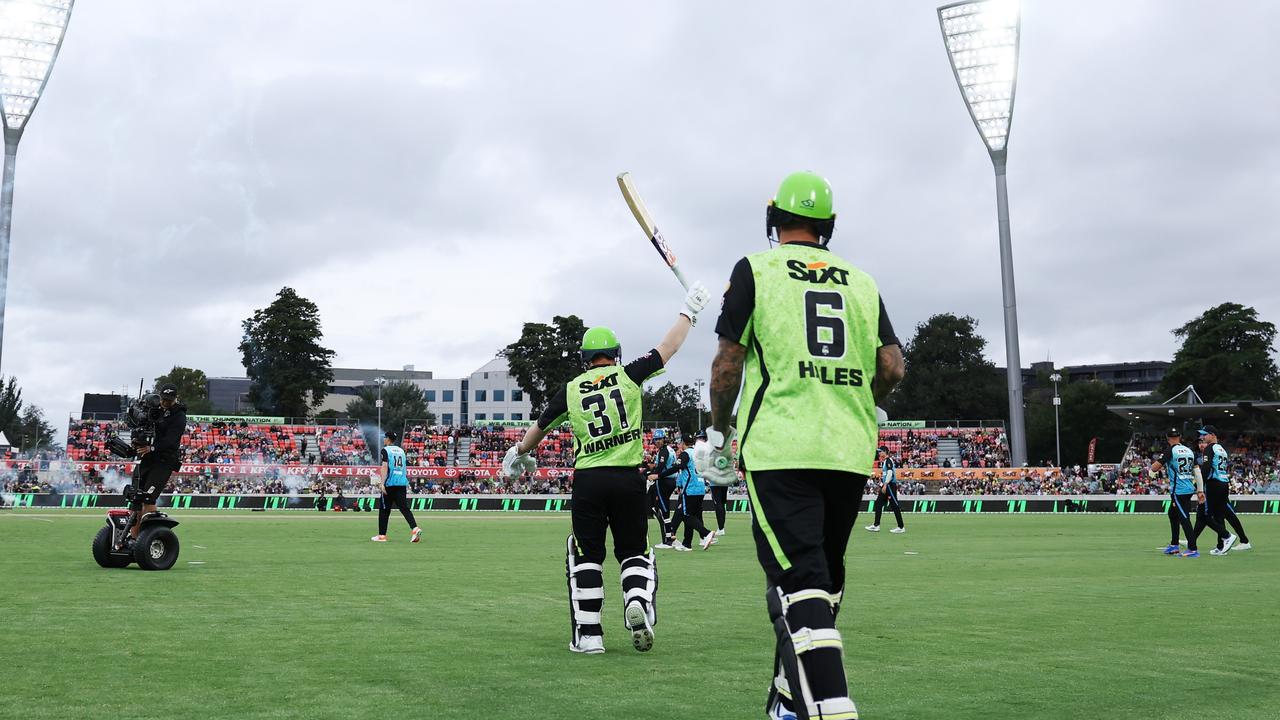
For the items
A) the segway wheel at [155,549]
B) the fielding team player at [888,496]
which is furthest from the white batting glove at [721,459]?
the fielding team player at [888,496]

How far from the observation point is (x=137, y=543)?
40.4ft

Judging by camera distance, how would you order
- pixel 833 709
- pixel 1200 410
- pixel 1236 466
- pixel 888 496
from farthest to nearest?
pixel 1200 410
pixel 1236 466
pixel 888 496
pixel 833 709

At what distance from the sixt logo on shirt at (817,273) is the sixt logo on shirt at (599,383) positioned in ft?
10.9

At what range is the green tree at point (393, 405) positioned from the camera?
108m

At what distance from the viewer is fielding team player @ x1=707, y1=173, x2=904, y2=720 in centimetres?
389

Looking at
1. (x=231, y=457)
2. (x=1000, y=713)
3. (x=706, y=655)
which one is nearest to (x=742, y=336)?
(x=1000, y=713)

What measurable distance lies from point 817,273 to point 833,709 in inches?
66.6

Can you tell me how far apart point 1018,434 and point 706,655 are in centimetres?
4873

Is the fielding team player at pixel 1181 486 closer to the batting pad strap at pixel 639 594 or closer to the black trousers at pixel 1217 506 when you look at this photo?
the black trousers at pixel 1217 506

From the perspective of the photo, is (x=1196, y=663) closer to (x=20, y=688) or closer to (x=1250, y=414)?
(x=20, y=688)

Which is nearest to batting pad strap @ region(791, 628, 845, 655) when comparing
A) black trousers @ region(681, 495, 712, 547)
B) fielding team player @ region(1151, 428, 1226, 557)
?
black trousers @ region(681, 495, 712, 547)

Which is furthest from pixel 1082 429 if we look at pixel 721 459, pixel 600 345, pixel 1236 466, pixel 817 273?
pixel 817 273

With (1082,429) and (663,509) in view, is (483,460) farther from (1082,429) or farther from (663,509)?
(1082,429)

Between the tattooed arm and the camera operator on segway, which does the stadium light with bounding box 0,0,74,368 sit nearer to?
the camera operator on segway
